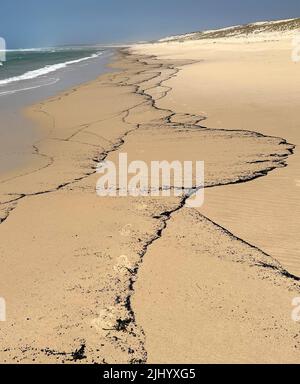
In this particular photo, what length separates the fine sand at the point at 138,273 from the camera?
2256 mm

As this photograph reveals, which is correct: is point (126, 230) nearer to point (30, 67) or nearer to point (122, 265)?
point (122, 265)

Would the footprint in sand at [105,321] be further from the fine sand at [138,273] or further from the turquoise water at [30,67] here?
the turquoise water at [30,67]

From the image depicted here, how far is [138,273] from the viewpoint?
2891mm

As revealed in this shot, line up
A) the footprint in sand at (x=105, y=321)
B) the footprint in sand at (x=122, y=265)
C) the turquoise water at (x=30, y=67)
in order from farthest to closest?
the turquoise water at (x=30, y=67) → the footprint in sand at (x=122, y=265) → the footprint in sand at (x=105, y=321)

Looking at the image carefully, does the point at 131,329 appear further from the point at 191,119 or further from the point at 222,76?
the point at 222,76

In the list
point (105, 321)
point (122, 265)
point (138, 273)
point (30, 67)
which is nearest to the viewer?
point (105, 321)

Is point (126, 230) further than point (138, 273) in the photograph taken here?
Yes

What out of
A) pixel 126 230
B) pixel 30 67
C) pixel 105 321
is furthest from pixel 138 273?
pixel 30 67

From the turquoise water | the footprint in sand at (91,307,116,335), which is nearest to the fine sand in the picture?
the footprint in sand at (91,307,116,335)

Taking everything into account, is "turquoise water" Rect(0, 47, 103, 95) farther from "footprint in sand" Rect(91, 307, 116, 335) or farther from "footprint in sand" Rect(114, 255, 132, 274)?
"footprint in sand" Rect(91, 307, 116, 335)

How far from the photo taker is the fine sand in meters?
2.26

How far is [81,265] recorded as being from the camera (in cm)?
304

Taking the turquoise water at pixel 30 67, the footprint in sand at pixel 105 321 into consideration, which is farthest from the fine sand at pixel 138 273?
the turquoise water at pixel 30 67
